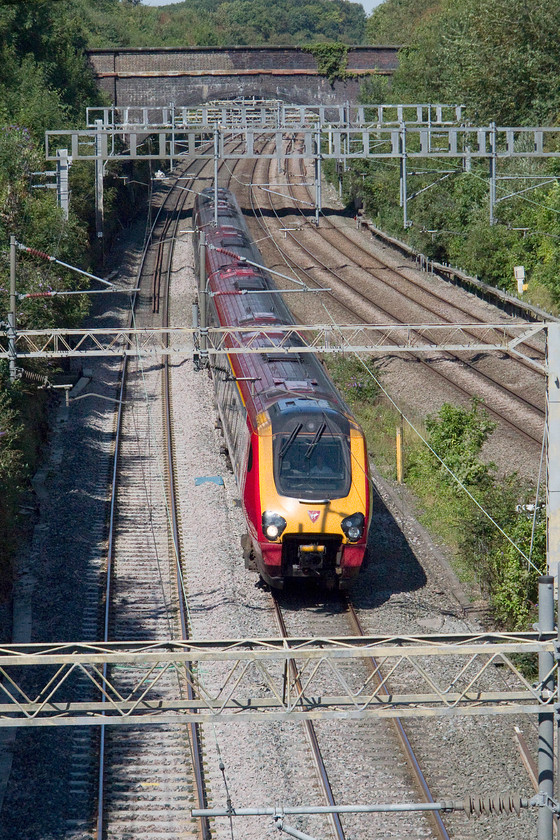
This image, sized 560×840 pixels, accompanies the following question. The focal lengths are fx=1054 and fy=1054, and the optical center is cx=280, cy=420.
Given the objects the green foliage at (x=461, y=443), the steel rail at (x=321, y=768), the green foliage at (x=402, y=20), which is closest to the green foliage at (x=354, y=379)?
the green foliage at (x=461, y=443)

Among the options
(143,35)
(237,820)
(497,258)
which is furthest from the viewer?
(143,35)

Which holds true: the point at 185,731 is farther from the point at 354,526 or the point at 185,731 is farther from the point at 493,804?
the point at 493,804

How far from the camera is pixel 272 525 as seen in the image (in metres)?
15.3

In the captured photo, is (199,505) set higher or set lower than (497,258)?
lower

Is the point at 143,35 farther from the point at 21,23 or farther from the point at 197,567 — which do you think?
the point at 197,567

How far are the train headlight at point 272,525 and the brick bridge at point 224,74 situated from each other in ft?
148

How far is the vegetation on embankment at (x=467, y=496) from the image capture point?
1602 cm

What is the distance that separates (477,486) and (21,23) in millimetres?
34537

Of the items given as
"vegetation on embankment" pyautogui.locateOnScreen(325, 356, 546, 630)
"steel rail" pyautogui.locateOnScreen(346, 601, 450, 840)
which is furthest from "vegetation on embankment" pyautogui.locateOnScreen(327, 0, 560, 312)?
"steel rail" pyautogui.locateOnScreen(346, 601, 450, 840)

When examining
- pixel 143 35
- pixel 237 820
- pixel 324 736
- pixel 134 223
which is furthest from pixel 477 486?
pixel 143 35

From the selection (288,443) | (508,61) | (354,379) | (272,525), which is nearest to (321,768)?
(272,525)

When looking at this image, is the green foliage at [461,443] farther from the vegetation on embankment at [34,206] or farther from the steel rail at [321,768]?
the steel rail at [321,768]

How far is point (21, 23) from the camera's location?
45.6m

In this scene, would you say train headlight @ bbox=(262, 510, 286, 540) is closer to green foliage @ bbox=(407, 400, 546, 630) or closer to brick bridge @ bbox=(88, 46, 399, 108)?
green foliage @ bbox=(407, 400, 546, 630)
